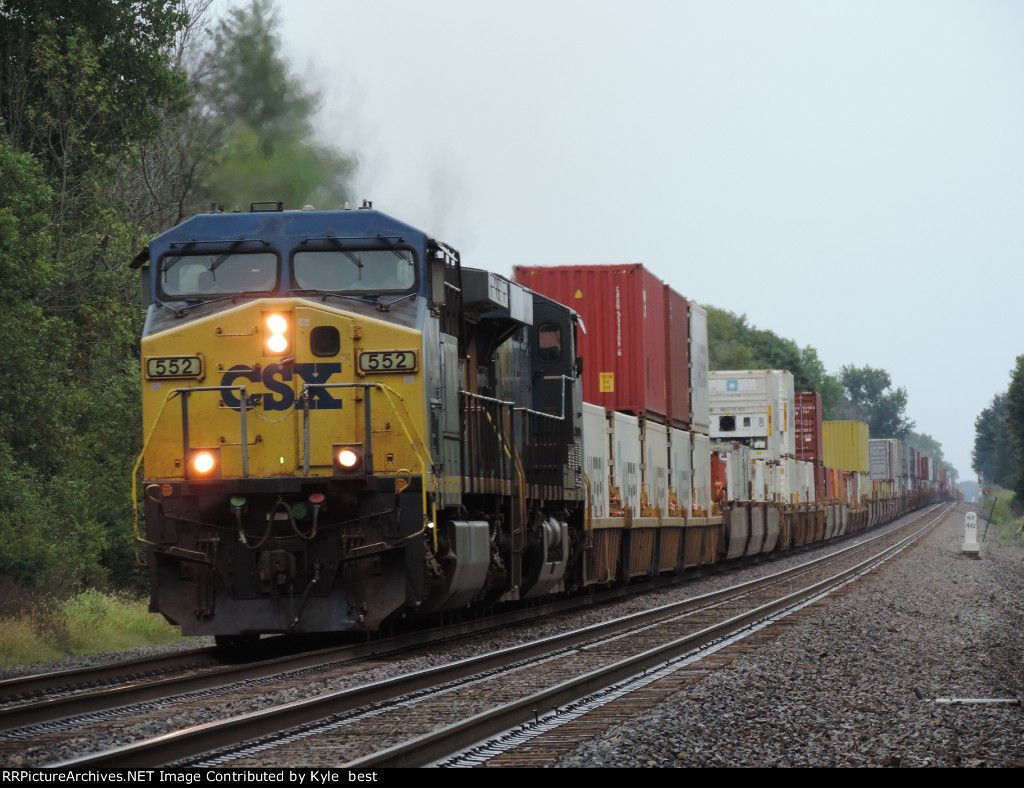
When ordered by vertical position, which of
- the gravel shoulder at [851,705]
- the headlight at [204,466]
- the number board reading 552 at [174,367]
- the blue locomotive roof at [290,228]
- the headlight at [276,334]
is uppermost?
the blue locomotive roof at [290,228]

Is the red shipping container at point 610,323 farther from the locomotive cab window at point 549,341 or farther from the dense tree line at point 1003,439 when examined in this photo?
the dense tree line at point 1003,439

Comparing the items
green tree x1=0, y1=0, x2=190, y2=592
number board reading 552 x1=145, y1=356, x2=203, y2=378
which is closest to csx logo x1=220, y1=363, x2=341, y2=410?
number board reading 552 x1=145, y1=356, x2=203, y2=378

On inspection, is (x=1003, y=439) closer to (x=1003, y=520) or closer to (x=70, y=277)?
(x=1003, y=520)

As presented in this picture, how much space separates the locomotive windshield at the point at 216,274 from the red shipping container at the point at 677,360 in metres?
12.4

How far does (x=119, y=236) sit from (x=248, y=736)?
15.3 metres

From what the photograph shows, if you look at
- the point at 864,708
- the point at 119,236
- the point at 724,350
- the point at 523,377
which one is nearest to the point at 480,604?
the point at 523,377

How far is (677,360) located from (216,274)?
44.6ft

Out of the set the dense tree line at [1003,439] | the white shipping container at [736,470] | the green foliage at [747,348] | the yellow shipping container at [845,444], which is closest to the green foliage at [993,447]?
the dense tree line at [1003,439]

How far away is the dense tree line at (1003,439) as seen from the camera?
78.2 meters

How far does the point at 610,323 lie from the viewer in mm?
20609

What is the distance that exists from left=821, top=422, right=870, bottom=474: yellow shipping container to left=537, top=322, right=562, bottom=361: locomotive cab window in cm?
4637

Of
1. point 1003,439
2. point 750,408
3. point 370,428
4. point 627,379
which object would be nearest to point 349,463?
point 370,428

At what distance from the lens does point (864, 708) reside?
8.38 metres

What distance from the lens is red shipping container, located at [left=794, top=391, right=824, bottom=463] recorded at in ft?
141
